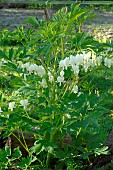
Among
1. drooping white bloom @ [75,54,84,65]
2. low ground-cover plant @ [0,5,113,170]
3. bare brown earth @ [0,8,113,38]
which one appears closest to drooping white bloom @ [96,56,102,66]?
Result: low ground-cover plant @ [0,5,113,170]

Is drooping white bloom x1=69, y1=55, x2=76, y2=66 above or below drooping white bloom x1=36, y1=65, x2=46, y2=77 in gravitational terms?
above

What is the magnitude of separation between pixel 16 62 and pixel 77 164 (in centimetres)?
77

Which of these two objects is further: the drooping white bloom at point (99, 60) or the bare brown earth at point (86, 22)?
the bare brown earth at point (86, 22)

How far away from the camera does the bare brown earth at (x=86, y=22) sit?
823 centimetres

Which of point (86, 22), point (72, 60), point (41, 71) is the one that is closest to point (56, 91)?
point (41, 71)

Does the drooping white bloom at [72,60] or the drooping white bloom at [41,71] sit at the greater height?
the drooping white bloom at [72,60]

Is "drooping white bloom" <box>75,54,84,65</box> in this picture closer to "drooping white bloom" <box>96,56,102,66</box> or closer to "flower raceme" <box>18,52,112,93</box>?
"flower raceme" <box>18,52,112,93</box>

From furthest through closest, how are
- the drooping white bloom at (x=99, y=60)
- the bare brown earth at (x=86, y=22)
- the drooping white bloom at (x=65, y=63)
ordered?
the bare brown earth at (x=86, y=22)
the drooping white bloom at (x=99, y=60)
the drooping white bloom at (x=65, y=63)

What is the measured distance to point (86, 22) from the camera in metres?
9.17

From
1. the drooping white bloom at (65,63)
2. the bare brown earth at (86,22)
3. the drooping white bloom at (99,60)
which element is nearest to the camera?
the drooping white bloom at (65,63)

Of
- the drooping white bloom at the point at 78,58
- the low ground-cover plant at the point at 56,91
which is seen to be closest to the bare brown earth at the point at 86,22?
the low ground-cover plant at the point at 56,91

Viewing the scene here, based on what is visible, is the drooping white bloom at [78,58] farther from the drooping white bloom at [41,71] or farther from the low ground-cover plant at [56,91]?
the drooping white bloom at [41,71]

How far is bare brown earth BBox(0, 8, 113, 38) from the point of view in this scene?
8.23 m

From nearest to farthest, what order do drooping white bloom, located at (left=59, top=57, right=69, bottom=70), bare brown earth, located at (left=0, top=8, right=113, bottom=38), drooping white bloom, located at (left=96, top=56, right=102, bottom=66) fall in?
drooping white bloom, located at (left=59, top=57, right=69, bottom=70) < drooping white bloom, located at (left=96, top=56, right=102, bottom=66) < bare brown earth, located at (left=0, top=8, right=113, bottom=38)
